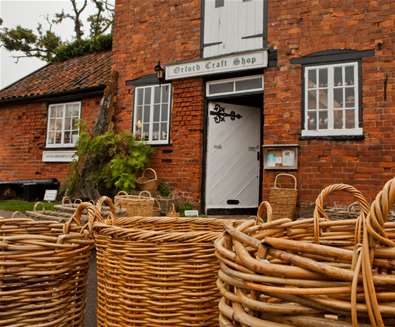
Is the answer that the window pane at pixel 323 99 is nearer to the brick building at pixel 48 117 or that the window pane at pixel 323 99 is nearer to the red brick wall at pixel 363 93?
the red brick wall at pixel 363 93

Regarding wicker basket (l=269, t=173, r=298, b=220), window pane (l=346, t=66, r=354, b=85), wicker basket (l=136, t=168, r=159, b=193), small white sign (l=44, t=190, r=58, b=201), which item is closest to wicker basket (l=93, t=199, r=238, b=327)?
wicker basket (l=269, t=173, r=298, b=220)

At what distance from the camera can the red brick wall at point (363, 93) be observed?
618 centimetres

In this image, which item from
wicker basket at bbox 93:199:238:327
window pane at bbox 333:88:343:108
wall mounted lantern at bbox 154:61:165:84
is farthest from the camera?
wall mounted lantern at bbox 154:61:165:84

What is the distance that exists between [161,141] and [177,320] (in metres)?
6.98

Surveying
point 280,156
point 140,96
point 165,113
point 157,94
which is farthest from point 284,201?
point 140,96

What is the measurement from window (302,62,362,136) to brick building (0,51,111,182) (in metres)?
5.10

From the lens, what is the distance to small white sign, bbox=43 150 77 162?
1007cm

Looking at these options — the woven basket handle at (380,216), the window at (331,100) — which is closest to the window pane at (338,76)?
the window at (331,100)

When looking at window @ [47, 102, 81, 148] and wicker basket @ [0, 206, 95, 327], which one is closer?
wicker basket @ [0, 206, 95, 327]

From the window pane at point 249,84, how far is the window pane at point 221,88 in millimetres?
158

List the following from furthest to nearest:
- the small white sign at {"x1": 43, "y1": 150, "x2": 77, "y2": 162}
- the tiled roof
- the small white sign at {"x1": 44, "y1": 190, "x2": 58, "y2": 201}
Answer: the tiled roof, the small white sign at {"x1": 43, "y1": 150, "x2": 77, "y2": 162}, the small white sign at {"x1": 44, "y1": 190, "x2": 58, "y2": 201}

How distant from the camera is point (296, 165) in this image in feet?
22.1

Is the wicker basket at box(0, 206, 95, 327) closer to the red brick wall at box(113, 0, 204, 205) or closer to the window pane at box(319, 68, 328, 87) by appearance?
the window pane at box(319, 68, 328, 87)

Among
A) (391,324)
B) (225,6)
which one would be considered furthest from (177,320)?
(225,6)
